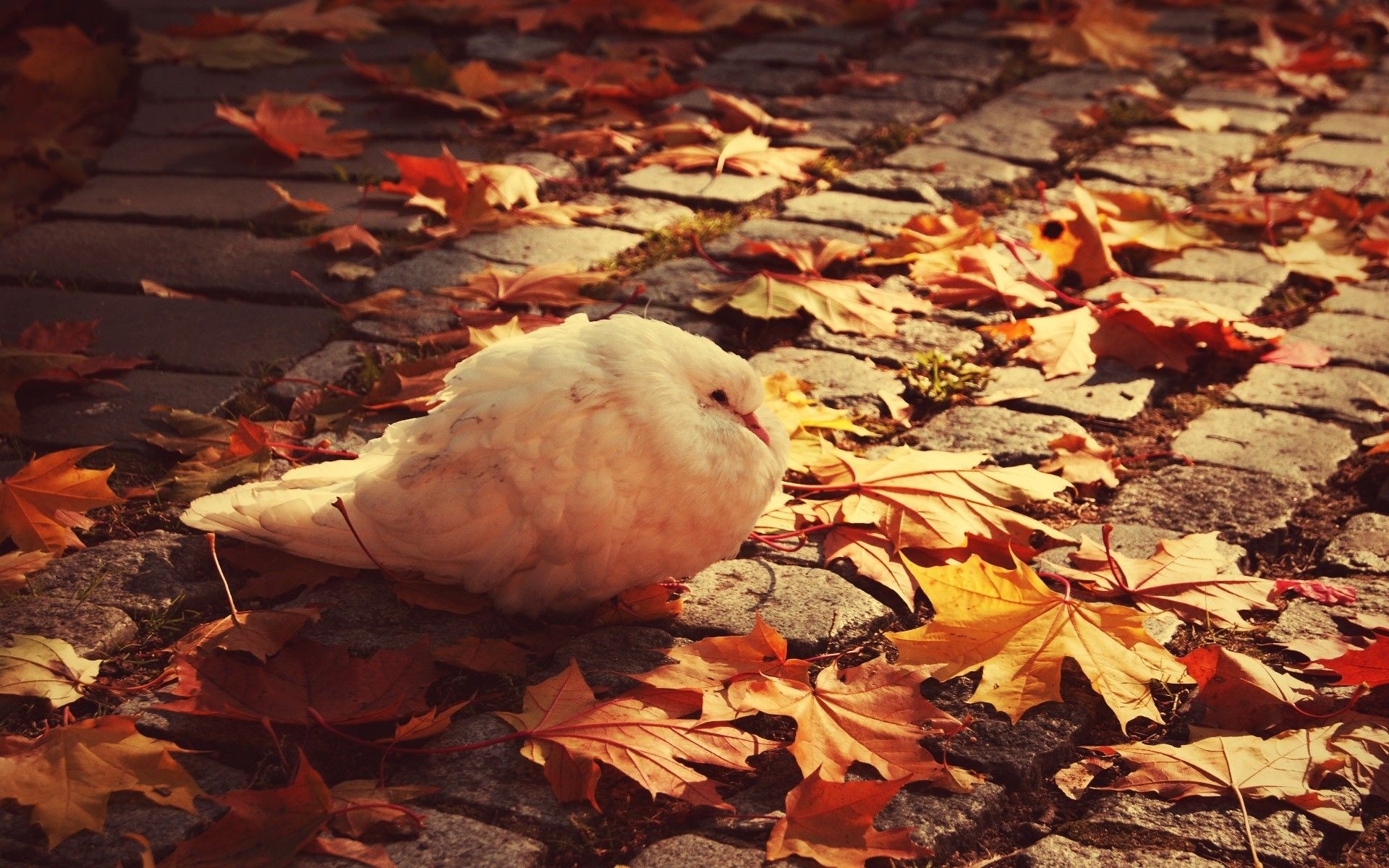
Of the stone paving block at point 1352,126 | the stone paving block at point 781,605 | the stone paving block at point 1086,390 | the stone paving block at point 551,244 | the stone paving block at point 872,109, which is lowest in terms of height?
the stone paving block at point 781,605

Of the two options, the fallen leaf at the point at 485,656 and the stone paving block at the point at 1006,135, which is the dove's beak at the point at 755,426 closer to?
the fallen leaf at the point at 485,656

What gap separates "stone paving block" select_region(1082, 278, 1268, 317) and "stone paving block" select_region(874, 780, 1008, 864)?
207 centimetres

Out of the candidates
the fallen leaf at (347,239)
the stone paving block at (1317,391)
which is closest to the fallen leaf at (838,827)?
the stone paving block at (1317,391)

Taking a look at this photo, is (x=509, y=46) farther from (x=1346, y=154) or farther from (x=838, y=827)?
(x=838, y=827)

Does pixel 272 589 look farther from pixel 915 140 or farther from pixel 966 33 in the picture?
pixel 966 33

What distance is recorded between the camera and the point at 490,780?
1998mm

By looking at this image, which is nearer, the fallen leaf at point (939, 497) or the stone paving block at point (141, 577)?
the stone paving block at point (141, 577)

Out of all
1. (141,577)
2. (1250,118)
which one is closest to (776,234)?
(141,577)

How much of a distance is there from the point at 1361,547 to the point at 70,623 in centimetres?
244

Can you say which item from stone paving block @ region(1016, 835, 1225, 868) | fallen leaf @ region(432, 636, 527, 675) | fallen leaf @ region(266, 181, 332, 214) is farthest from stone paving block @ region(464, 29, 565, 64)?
stone paving block @ region(1016, 835, 1225, 868)

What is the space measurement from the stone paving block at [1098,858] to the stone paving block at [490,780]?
63 cm

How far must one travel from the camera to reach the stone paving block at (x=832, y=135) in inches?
189

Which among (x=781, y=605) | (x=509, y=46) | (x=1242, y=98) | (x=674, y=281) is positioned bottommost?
(x=781, y=605)

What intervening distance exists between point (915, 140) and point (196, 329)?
8.73ft
